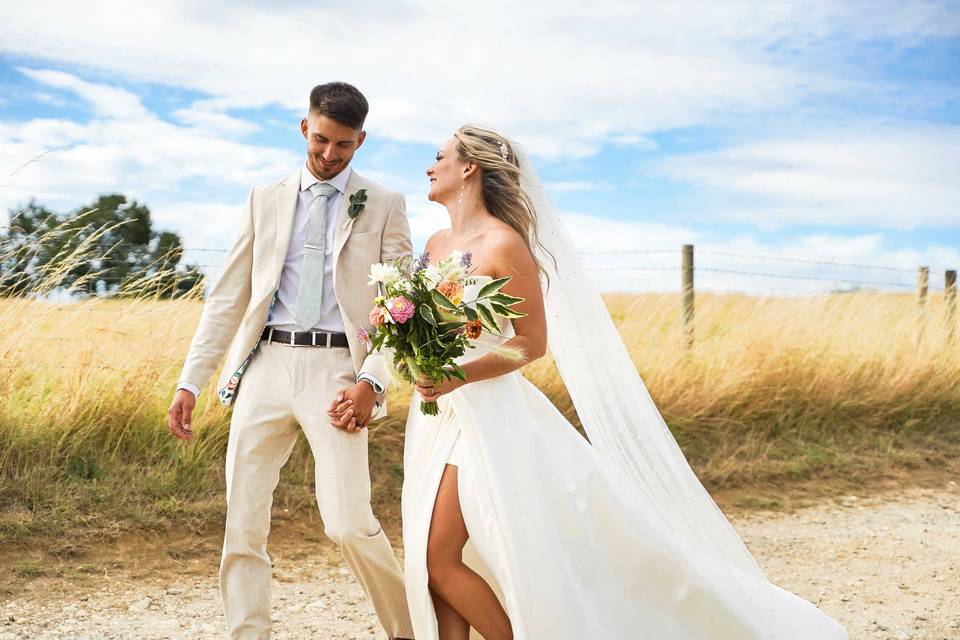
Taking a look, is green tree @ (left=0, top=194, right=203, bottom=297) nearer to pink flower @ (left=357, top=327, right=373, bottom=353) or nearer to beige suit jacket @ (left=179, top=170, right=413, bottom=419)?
beige suit jacket @ (left=179, top=170, right=413, bottom=419)

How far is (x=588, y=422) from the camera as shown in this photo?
3773 millimetres

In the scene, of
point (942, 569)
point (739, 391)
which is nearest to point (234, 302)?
point (942, 569)

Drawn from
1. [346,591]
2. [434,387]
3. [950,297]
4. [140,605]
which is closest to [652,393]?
[346,591]

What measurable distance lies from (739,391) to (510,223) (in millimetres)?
5633

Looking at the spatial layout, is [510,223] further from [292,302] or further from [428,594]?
[428,594]

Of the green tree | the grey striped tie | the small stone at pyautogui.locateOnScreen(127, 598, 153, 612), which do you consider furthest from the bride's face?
the green tree

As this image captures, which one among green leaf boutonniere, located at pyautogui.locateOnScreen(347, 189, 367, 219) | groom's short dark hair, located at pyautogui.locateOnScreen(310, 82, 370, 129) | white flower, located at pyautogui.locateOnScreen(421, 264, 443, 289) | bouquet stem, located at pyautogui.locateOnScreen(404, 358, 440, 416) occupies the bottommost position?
bouquet stem, located at pyautogui.locateOnScreen(404, 358, 440, 416)

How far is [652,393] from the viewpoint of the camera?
8188 millimetres

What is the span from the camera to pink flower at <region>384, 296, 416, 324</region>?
2.89m

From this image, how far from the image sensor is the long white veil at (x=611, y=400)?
3.77 metres

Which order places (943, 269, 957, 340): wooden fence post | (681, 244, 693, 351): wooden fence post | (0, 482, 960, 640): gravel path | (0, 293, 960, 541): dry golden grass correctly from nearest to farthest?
(0, 482, 960, 640): gravel path → (0, 293, 960, 541): dry golden grass → (681, 244, 693, 351): wooden fence post → (943, 269, 957, 340): wooden fence post

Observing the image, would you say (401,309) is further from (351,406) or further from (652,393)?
(652,393)

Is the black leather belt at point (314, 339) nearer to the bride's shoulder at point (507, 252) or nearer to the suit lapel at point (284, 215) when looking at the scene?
the suit lapel at point (284, 215)

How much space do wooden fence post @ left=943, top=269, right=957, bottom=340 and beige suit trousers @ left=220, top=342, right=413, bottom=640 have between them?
9.69 metres
